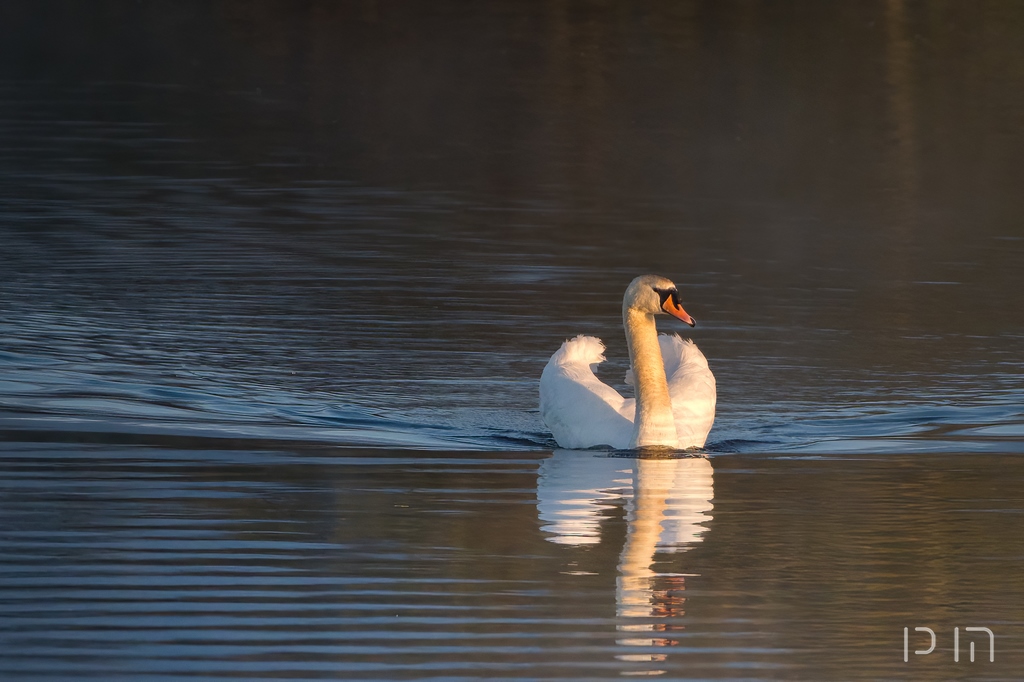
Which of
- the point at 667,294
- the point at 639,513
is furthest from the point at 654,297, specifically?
the point at 639,513

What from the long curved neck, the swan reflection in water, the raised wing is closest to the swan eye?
the long curved neck

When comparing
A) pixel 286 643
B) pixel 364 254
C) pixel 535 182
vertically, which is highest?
pixel 535 182

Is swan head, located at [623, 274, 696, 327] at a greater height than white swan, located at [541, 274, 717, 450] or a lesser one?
greater

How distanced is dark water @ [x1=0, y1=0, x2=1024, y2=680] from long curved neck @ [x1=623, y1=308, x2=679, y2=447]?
0.89ft

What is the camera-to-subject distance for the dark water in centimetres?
761

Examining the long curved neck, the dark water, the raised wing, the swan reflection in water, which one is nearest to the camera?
the dark water

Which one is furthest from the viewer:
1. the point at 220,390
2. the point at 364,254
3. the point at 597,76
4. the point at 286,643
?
the point at 597,76

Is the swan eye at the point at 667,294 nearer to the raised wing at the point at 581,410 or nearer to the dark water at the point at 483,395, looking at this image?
the raised wing at the point at 581,410

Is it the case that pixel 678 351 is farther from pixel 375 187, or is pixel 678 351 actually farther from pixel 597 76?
pixel 597 76

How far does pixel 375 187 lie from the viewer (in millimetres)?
23656

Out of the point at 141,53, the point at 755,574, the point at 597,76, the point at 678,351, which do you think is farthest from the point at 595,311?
the point at 141,53

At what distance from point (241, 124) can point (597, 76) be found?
38.3 feet

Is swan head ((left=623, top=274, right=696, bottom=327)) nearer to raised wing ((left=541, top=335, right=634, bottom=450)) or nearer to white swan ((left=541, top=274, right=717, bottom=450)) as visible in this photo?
white swan ((left=541, top=274, right=717, bottom=450))

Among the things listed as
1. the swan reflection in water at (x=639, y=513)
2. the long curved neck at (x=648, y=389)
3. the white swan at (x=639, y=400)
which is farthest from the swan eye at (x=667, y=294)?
the swan reflection in water at (x=639, y=513)
